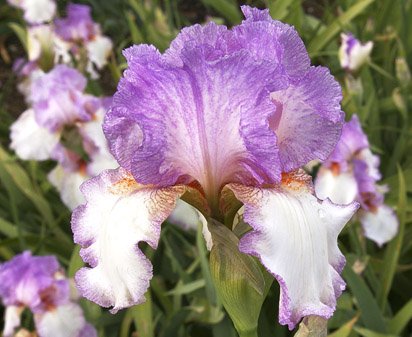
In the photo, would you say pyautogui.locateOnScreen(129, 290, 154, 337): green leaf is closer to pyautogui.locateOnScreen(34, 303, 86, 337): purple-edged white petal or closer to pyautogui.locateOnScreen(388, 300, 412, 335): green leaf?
pyautogui.locateOnScreen(34, 303, 86, 337): purple-edged white petal

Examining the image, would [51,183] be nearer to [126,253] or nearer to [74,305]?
[74,305]

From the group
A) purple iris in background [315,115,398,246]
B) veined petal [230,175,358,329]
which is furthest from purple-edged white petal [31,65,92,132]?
veined petal [230,175,358,329]

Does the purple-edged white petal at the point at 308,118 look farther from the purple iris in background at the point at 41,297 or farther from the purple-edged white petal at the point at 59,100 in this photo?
the purple-edged white petal at the point at 59,100

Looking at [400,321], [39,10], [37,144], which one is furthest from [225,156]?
[39,10]

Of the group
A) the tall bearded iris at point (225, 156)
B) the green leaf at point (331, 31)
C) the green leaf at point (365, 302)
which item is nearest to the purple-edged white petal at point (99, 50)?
the green leaf at point (331, 31)

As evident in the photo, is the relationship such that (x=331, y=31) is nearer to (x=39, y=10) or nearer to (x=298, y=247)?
(x=39, y=10)

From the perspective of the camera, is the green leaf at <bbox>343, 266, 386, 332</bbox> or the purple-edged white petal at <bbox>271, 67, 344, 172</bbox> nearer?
the purple-edged white petal at <bbox>271, 67, 344, 172</bbox>

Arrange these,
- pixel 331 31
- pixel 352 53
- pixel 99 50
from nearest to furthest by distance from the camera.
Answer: pixel 352 53
pixel 331 31
pixel 99 50
